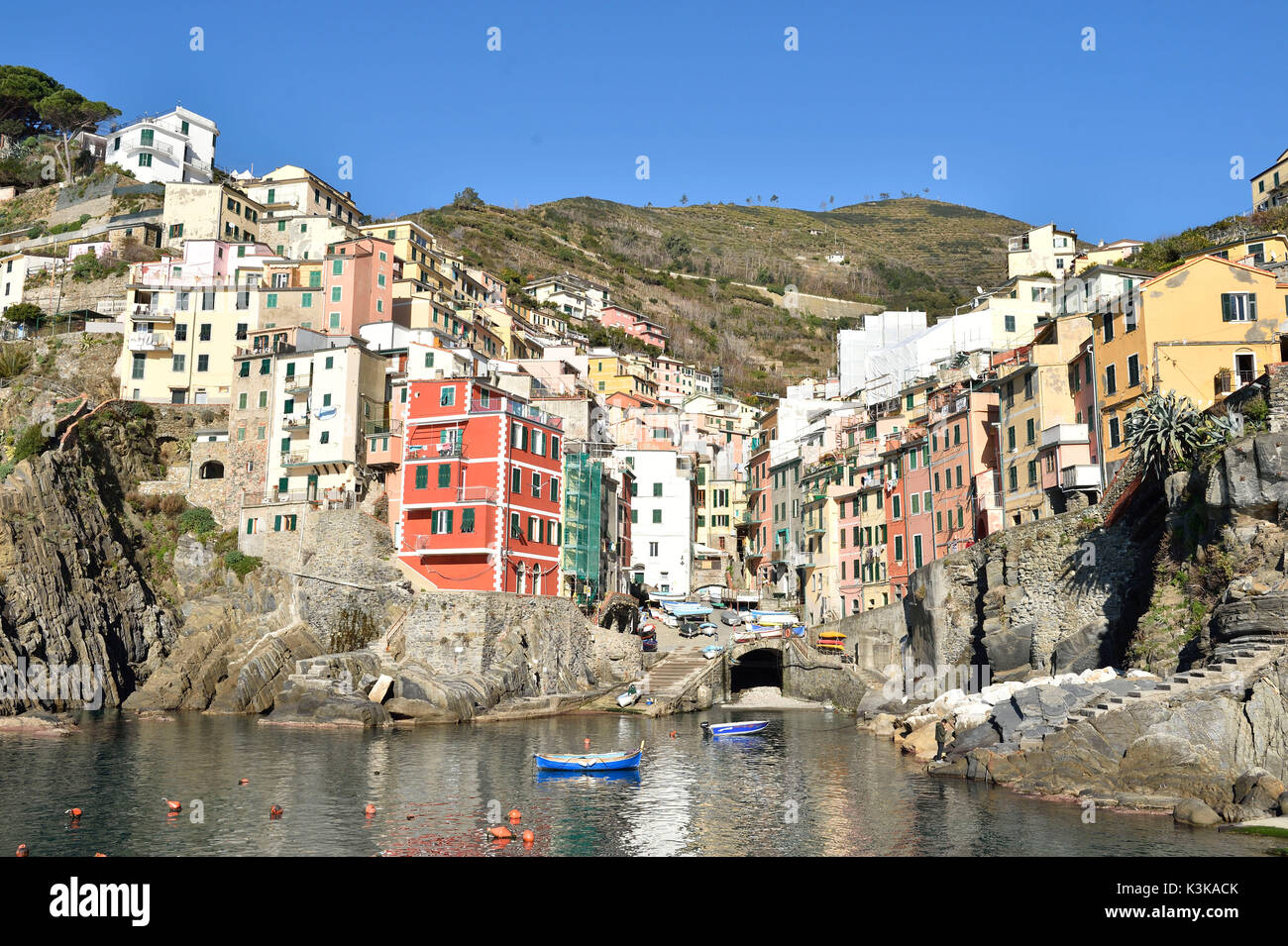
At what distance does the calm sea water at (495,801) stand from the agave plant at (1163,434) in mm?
16739

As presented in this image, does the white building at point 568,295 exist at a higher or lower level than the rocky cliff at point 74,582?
higher

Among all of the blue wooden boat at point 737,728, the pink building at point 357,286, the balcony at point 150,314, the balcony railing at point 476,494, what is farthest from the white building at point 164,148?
the blue wooden boat at point 737,728

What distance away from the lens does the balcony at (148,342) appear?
81562 millimetres

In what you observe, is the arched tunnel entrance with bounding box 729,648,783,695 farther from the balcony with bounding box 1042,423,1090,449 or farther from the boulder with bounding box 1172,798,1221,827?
the boulder with bounding box 1172,798,1221,827

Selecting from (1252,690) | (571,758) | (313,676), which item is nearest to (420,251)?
(313,676)

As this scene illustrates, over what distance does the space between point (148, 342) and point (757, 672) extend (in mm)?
56002

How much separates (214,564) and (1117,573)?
57.7 metres

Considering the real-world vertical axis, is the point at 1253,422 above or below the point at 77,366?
below

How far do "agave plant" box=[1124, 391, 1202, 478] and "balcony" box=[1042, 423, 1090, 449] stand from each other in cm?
845

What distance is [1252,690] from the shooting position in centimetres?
3219

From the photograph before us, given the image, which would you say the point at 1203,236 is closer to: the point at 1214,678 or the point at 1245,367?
the point at 1245,367

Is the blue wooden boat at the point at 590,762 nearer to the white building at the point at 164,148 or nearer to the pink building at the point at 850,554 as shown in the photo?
the pink building at the point at 850,554
